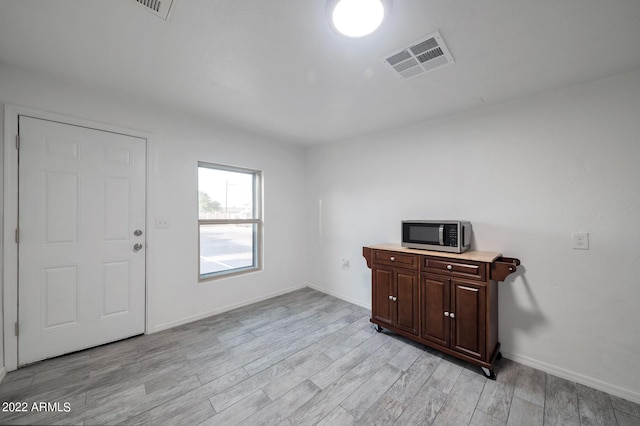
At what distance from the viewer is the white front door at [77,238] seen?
6.34 feet

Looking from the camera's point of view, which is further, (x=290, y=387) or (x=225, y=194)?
(x=225, y=194)

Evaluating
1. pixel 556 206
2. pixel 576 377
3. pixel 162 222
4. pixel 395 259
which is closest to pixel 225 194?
pixel 162 222

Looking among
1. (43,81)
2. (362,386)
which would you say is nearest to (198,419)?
(362,386)

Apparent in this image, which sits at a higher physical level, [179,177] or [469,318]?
[179,177]

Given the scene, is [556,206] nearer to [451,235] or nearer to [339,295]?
[451,235]

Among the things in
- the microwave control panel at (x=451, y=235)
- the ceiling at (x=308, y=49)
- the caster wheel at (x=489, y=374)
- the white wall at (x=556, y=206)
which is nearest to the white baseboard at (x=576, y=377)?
the white wall at (x=556, y=206)

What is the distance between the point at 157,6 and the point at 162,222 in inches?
77.3

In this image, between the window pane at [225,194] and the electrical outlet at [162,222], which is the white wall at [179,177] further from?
the window pane at [225,194]

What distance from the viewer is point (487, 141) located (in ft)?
7.59

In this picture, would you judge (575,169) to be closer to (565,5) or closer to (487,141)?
(487,141)

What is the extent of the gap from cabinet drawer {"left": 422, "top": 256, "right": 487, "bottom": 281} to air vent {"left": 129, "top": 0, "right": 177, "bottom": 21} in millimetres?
2538

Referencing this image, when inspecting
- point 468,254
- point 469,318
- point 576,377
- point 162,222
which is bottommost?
point 576,377

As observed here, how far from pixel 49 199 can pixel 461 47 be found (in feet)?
11.0

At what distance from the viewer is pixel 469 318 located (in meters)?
1.97
